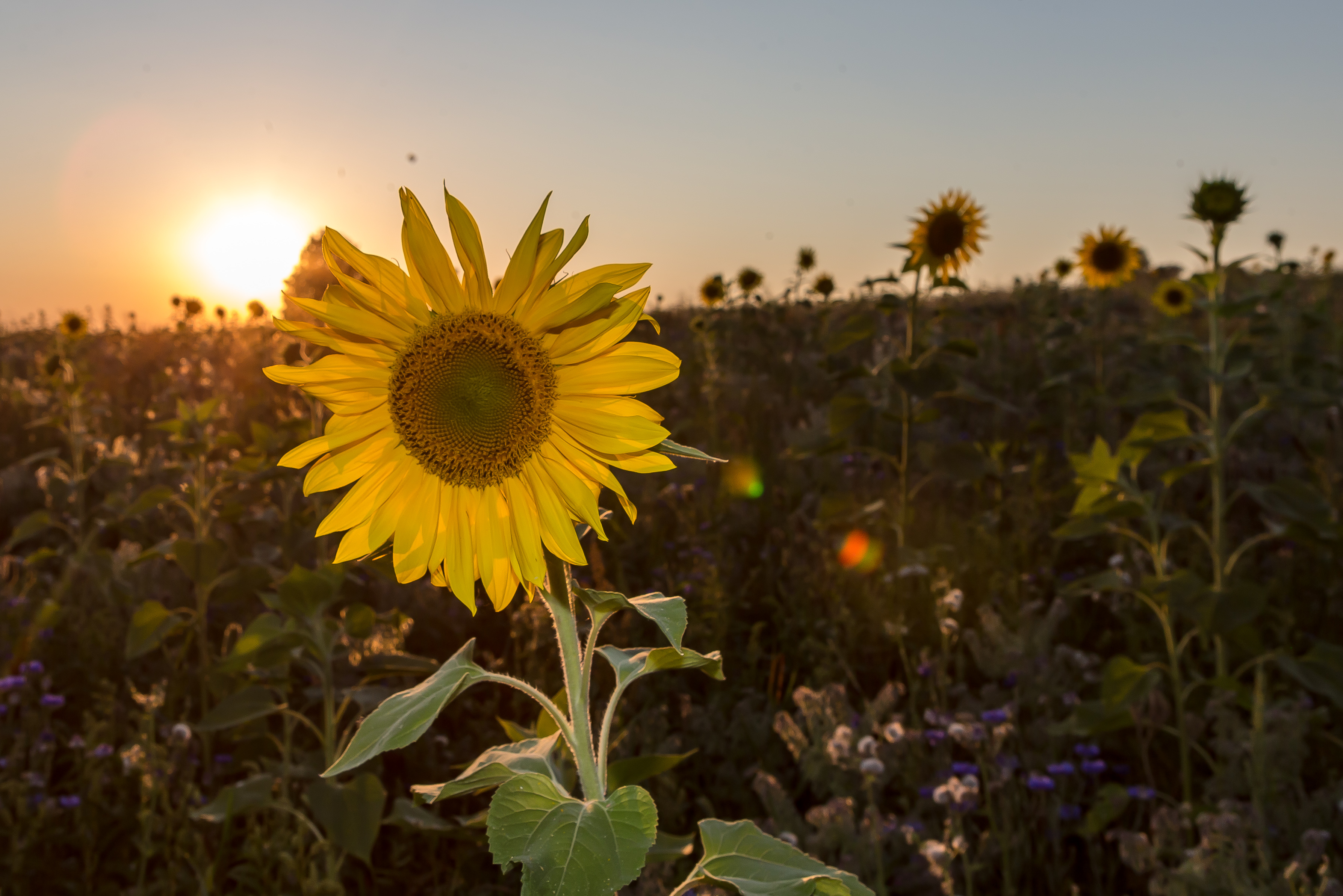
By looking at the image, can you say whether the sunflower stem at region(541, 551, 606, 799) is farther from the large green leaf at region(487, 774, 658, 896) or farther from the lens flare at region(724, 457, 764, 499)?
the lens flare at region(724, 457, 764, 499)

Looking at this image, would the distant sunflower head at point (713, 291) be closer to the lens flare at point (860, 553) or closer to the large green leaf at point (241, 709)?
the lens flare at point (860, 553)

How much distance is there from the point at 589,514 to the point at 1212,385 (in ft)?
10.7

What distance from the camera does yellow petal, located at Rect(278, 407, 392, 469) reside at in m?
1.23

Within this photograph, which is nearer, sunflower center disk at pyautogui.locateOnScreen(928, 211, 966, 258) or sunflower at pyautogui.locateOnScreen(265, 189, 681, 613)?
sunflower at pyautogui.locateOnScreen(265, 189, 681, 613)

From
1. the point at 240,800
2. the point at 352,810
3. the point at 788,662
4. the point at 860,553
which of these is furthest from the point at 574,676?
the point at 860,553

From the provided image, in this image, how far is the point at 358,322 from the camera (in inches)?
47.1

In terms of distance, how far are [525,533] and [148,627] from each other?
2372 mm

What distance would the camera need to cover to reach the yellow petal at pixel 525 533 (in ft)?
4.07

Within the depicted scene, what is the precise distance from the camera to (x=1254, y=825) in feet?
8.34

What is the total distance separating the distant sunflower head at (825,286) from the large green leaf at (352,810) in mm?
8521

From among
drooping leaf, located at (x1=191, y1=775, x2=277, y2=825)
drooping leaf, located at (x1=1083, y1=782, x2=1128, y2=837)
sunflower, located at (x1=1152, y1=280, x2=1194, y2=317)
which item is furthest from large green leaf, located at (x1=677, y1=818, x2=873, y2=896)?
sunflower, located at (x1=1152, y1=280, x2=1194, y2=317)

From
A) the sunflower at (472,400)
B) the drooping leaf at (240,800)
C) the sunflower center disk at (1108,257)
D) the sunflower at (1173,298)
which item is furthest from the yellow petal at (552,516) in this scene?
the sunflower center disk at (1108,257)

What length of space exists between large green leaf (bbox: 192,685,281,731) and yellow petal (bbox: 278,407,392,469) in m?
1.49

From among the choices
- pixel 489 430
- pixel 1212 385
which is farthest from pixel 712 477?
pixel 489 430
